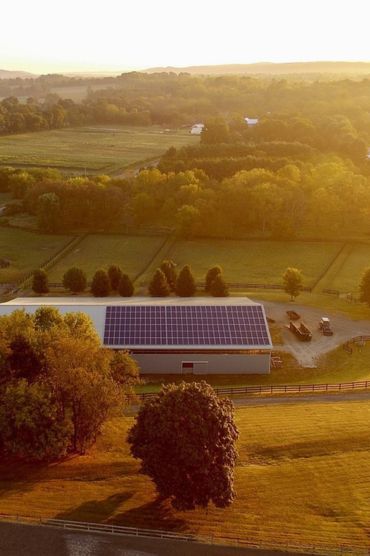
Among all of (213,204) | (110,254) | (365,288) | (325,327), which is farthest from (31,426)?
(213,204)

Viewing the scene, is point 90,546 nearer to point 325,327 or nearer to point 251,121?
point 325,327

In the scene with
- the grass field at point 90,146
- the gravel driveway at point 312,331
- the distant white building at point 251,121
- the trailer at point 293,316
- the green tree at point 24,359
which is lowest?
the gravel driveway at point 312,331

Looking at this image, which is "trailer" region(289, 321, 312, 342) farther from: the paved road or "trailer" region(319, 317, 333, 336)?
the paved road

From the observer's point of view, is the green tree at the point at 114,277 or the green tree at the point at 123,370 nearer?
the green tree at the point at 123,370

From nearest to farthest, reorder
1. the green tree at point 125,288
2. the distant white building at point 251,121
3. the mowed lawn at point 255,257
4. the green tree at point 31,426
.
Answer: the green tree at point 31,426 → the green tree at point 125,288 → the mowed lawn at point 255,257 → the distant white building at point 251,121

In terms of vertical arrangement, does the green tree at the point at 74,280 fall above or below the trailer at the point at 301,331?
above

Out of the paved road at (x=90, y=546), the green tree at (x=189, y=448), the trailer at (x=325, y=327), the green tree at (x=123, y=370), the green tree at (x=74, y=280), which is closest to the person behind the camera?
the paved road at (x=90, y=546)

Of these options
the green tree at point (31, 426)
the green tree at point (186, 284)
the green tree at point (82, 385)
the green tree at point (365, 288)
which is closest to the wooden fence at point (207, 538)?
the green tree at point (31, 426)

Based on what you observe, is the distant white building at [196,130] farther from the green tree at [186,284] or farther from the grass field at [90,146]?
the green tree at [186,284]

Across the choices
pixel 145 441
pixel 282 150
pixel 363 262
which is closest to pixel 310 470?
pixel 145 441
